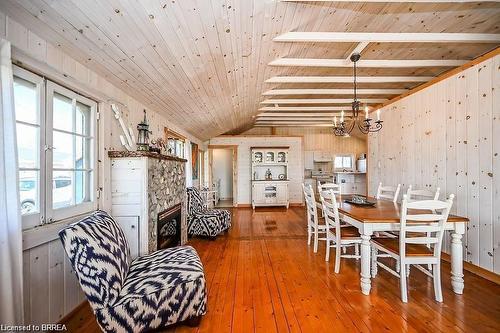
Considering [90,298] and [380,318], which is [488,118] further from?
[90,298]

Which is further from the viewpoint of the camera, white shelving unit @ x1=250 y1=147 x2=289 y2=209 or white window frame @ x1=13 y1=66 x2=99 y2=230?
white shelving unit @ x1=250 y1=147 x2=289 y2=209

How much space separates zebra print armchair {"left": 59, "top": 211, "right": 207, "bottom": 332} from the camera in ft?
4.85

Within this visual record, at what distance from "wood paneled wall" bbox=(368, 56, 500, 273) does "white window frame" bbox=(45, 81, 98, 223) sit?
3989 millimetres

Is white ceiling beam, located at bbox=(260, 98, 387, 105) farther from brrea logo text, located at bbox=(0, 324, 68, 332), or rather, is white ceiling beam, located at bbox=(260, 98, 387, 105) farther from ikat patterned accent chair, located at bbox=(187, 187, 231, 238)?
brrea logo text, located at bbox=(0, 324, 68, 332)

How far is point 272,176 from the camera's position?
26.0 ft

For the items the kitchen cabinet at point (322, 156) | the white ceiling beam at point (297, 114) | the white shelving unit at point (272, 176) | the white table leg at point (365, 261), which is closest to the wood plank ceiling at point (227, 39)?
the white table leg at point (365, 261)

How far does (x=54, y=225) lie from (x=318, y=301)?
2203 millimetres

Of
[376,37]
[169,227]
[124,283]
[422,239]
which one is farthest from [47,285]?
[376,37]

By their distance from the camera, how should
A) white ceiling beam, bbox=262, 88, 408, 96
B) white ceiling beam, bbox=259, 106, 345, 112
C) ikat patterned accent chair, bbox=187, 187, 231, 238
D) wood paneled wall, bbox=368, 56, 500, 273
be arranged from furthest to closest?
white ceiling beam, bbox=259, 106, 345, 112, white ceiling beam, bbox=262, 88, 408, 96, ikat patterned accent chair, bbox=187, 187, 231, 238, wood paneled wall, bbox=368, 56, 500, 273

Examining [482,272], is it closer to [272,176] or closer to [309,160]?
[272,176]

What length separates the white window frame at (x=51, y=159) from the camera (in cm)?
173

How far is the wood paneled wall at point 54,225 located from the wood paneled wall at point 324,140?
649 centimetres

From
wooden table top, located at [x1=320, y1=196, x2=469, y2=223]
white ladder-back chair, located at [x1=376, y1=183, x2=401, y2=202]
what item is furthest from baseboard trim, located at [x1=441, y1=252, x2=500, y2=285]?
white ladder-back chair, located at [x1=376, y1=183, x2=401, y2=202]

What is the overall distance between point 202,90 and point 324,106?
10.4 ft
